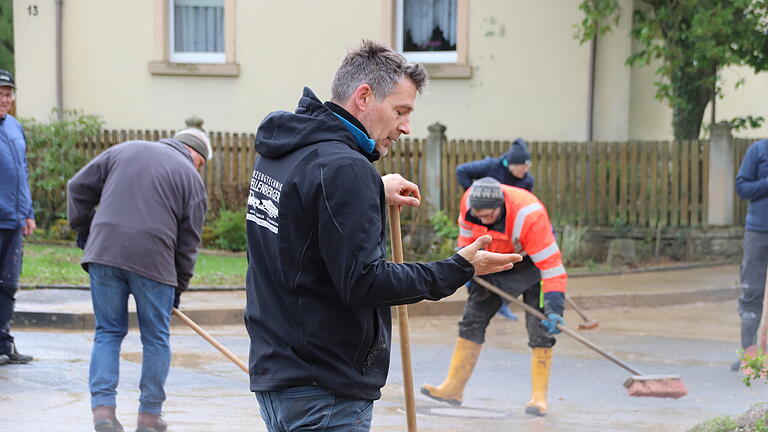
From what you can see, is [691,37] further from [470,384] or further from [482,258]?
[482,258]

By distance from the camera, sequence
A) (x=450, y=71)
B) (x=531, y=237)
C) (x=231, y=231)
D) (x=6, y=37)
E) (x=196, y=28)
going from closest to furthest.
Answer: (x=531, y=237), (x=231, y=231), (x=450, y=71), (x=196, y=28), (x=6, y=37)

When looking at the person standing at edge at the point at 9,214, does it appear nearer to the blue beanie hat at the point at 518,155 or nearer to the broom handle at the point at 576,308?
the blue beanie hat at the point at 518,155

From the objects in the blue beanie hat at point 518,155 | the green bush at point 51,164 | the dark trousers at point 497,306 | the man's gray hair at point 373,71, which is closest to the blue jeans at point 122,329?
the dark trousers at point 497,306

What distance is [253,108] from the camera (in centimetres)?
1559

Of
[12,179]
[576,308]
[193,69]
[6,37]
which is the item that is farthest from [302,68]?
[12,179]

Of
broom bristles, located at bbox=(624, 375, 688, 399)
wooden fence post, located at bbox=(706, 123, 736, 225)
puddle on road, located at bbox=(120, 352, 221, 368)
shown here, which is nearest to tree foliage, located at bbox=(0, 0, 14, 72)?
wooden fence post, located at bbox=(706, 123, 736, 225)

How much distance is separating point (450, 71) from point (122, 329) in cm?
967

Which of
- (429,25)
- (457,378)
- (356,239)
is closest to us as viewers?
(356,239)

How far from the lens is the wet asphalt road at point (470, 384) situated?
6.51 m

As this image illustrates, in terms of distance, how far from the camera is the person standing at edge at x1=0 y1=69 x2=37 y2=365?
7.50 metres

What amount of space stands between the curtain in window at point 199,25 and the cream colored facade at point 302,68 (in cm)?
28

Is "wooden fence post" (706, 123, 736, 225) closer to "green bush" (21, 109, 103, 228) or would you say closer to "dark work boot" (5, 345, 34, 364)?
"green bush" (21, 109, 103, 228)

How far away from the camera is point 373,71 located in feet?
10.2

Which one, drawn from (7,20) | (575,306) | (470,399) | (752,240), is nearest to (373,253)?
(470,399)
